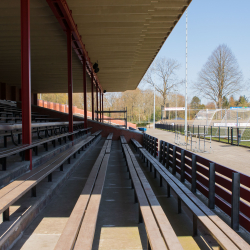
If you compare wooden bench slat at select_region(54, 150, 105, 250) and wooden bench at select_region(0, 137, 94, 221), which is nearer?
wooden bench slat at select_region(54, 150, 105, 250)

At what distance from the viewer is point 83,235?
7.40 feet

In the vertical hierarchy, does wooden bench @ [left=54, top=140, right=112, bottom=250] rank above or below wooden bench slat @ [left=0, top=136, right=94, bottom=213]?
below

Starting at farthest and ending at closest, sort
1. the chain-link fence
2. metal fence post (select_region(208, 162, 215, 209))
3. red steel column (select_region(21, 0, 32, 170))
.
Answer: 1. the chain-link fence
2. red steel column (select_region(21, 0, 32, 170))
3. metal fence post (select_region(208, 162, 215, 209))

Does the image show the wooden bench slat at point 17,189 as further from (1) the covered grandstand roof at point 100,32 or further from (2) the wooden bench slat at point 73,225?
(1) the covered grandstand roof at point 100,32

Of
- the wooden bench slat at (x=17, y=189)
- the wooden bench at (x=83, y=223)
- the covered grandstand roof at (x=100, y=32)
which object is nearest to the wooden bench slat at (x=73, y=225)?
the wooden bench at (x=83, y=223)

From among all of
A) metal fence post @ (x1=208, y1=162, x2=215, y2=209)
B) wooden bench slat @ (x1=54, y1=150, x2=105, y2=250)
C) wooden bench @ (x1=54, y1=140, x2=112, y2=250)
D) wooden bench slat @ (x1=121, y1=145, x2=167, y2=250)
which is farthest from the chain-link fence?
wooden bench slat @ (x1=54, y1=150, x2=105, y2=250)

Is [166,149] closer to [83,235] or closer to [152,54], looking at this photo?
[83,235]

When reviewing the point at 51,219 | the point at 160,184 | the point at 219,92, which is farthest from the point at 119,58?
the point at 219,92

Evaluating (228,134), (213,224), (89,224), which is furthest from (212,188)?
(228,134)

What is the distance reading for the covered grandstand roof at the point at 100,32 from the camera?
735cm

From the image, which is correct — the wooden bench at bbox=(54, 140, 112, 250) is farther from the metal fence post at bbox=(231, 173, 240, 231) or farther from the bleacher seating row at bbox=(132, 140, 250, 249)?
the metal fence post at bbox=(231, 173, 240, 231)

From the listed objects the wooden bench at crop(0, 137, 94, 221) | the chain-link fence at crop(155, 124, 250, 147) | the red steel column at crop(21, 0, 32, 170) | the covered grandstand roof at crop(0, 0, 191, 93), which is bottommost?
the chain-link fence at crop(155, 124, 250, 147)

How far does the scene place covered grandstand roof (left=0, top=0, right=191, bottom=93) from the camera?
24.1ft

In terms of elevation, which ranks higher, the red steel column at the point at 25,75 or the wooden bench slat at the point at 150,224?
the red steel column at the point at 25,75
